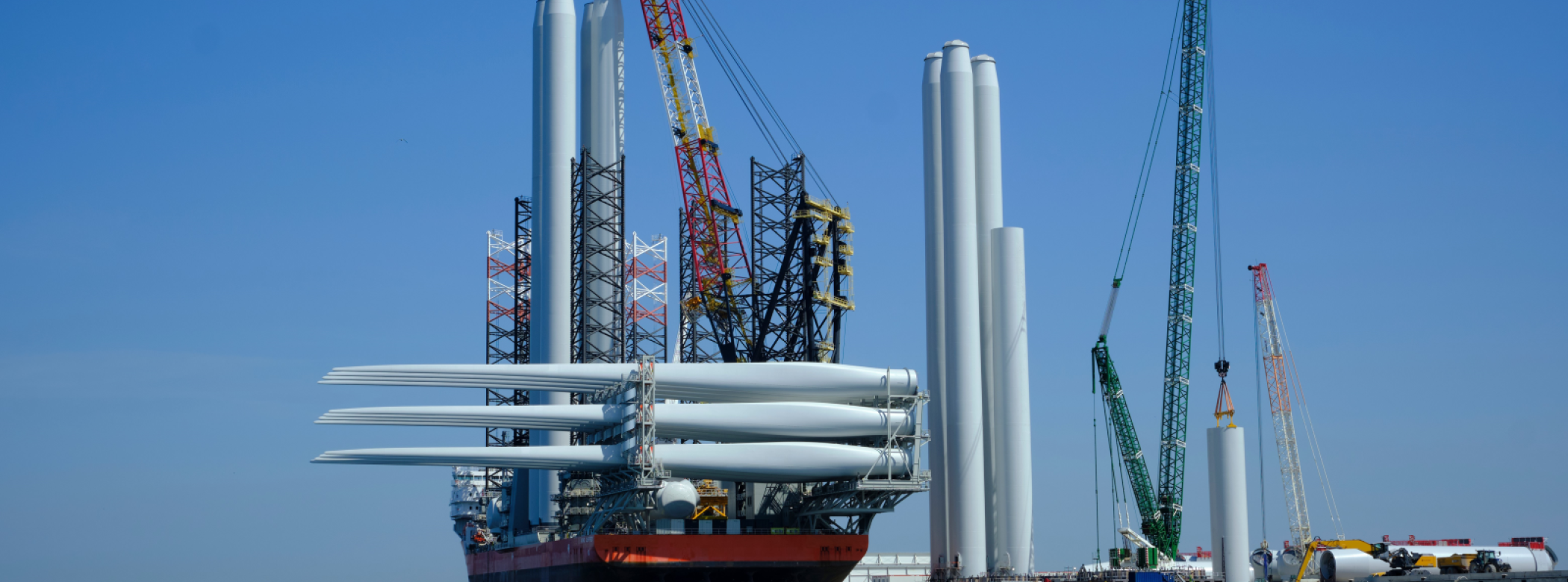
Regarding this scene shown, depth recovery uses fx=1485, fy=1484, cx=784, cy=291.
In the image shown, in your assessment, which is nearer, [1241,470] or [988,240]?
[1241,470]

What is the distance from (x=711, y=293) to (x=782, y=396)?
1431 centimetres

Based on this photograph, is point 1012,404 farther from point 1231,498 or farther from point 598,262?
point 598,262

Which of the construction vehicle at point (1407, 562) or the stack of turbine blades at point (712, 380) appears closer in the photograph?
the construction vehicle at point (1407, 562)

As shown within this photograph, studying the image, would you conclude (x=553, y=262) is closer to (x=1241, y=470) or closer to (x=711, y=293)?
(x=711, y=293)

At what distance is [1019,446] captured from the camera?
71.0 m

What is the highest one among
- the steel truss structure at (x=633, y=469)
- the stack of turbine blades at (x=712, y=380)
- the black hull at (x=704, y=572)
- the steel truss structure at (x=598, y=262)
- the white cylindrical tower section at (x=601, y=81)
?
the white cylindrical tower section at (x=601, y=81)

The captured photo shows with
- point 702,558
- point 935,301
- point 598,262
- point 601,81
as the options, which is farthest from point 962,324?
point 601,81

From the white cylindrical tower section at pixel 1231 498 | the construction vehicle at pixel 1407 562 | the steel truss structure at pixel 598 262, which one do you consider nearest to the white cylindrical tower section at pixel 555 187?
the steel truss structure at pixel 598 262

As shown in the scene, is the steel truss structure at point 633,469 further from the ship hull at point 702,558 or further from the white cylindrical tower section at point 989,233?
the white cylindrical tower section at point 989,233

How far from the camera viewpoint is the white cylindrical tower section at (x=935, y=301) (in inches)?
2815

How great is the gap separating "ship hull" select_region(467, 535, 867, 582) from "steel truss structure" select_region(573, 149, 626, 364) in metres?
11.7

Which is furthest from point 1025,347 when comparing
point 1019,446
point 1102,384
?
point 1102,384

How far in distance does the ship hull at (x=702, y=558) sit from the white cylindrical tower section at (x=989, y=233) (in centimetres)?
792

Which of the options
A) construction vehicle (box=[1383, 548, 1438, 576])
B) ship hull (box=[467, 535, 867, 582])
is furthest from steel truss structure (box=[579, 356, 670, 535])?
construction vehicle (box=[1383, 548, 1438, 576])
